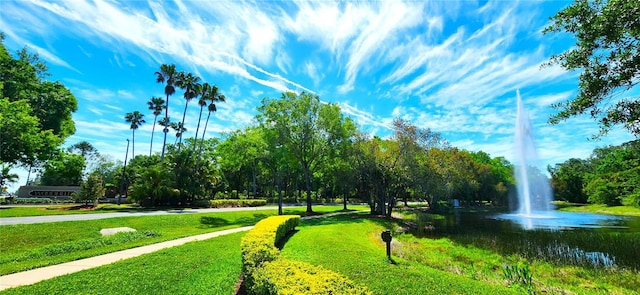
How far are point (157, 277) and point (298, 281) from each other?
442 centimetres

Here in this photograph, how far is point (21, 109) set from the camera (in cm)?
2083

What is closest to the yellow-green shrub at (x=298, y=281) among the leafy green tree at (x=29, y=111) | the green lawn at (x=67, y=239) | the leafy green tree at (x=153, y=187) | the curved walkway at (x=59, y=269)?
the curved walkway at (x=59, y=269)

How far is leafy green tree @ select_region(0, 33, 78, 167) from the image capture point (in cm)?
1970

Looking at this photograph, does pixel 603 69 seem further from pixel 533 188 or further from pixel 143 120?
pixel 533 188

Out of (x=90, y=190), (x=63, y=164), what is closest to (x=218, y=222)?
(x=63, y=164)

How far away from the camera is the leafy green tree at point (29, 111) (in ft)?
64.6

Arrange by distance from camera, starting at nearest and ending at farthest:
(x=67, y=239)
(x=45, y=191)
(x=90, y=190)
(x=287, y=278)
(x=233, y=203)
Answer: (x=287, y=278) < (x=67, y=239) < (x=90, y=190) < (x=233, y=203) < (x=45, y=191)

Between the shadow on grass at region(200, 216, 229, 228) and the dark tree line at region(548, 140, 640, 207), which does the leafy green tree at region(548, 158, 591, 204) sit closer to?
the dark tree line at region(548, 140, 640, 207)

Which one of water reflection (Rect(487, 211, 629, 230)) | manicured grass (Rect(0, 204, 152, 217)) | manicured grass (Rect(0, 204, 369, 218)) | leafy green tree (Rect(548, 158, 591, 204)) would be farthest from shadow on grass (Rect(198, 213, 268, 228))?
leafy green tree (Rect(548, 158, 591, 204))

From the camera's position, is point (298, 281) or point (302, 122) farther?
point (302, 122)

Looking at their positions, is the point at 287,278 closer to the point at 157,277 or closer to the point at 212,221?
the point at 157,277

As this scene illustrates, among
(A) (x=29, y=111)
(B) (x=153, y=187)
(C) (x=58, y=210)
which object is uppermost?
(A) (x=29, y=111)

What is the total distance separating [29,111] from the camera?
23719 millimetres

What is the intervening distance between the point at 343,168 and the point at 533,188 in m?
69.1
